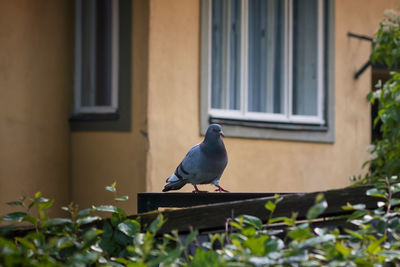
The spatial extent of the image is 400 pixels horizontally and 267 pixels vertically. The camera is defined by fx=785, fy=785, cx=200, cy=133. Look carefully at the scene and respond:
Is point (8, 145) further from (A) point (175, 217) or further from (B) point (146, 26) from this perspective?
(A) point (175, 217)

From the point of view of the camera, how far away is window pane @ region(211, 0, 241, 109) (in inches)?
312

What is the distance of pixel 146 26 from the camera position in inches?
284

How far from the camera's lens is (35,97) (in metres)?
7.40

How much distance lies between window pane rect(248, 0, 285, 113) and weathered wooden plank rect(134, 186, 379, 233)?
229 inches

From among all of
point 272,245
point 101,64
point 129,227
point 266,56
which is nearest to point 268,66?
point 266,56

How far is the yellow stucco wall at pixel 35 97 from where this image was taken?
7.10 metres

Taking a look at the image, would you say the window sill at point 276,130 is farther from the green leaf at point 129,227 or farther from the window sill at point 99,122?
the green leaf at point 129,227

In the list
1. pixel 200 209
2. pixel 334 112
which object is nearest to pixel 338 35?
pixel 334 112

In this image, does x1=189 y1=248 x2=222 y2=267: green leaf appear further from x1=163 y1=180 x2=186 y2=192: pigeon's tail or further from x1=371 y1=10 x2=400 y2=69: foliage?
x1=371 y1=10 x2=400 y2=69: foliage

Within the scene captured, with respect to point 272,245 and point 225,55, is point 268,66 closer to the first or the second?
point 225,55

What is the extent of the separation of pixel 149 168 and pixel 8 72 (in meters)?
1.55

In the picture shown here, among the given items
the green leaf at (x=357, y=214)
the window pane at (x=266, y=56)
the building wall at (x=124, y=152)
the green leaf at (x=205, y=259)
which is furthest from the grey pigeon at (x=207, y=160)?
the window pane at (x=266, y=56)

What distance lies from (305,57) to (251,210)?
6.43 m

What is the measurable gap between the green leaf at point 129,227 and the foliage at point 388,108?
143 inches
